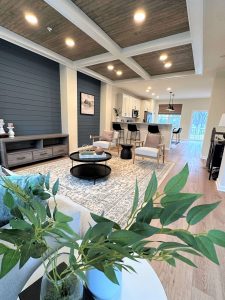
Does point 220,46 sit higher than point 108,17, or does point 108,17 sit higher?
point 108,17

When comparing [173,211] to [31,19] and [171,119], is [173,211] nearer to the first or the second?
[31,19]

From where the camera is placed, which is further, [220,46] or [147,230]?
[220,46]

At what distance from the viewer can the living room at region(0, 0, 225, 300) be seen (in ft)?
1.13

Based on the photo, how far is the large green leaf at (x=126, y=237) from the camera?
1.01 ft

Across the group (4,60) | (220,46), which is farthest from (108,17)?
(4,60)

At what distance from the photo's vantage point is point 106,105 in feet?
Result: 20.7

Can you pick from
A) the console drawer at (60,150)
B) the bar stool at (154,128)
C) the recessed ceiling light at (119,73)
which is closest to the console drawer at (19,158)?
the console drawer at (60,150)

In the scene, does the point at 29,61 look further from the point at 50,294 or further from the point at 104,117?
the point at 50,294

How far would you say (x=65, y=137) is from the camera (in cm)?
455

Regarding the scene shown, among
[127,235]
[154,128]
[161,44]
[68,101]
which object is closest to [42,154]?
[68,101]

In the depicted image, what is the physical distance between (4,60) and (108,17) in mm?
2445

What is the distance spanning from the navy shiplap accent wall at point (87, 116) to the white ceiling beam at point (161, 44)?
90.3 inches

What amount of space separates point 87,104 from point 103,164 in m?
3.12

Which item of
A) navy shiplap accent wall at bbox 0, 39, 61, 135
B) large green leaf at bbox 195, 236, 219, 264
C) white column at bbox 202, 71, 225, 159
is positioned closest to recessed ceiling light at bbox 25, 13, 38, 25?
navy shiplap accent wall at bbox 0, 39, 61, 135
